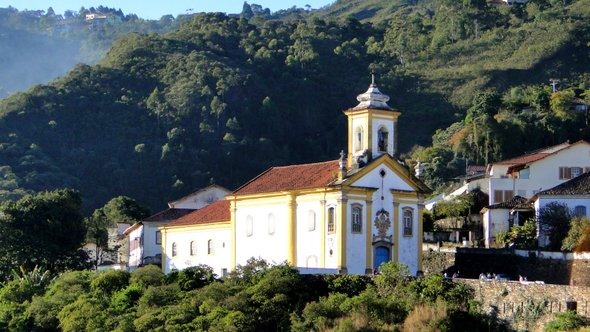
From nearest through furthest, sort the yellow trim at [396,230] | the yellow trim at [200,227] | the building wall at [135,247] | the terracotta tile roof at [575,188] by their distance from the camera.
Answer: the yellow trim at [396,230], the terracotta tile roof at [575,188], the yellow trim at [200,227], the building wall at [135,247]

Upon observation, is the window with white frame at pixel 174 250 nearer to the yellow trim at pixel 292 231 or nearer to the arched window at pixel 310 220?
the yellow trim at pixel 292 231

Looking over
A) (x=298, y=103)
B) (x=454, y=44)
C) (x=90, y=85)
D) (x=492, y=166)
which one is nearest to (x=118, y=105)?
(x=90, y=85)

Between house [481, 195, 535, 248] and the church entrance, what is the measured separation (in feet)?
30.0

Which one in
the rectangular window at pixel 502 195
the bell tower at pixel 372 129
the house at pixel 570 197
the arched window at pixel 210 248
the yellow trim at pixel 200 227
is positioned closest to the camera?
the bell tower at pixel 372 129

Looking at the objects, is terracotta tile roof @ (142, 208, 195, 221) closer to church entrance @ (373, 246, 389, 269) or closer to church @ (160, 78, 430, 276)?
church @ (160, 78, 430, 276)

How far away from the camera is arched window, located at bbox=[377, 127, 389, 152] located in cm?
6594

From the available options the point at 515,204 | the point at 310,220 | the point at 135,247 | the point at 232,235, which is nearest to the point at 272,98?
the point at 135,247

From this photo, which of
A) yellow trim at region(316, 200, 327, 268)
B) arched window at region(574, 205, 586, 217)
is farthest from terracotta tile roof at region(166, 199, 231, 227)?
arched window at region(574, 205, 586, 217)

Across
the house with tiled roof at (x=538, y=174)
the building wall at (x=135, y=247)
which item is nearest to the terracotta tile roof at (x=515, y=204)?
the house with tiled roof at (x=538, y=174)

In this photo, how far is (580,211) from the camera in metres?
66.6

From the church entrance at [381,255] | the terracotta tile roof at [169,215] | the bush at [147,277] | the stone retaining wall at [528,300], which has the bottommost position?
the stone retaining wall at [528,300]

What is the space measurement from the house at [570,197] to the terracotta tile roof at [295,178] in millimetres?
9787

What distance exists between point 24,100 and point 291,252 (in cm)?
6963

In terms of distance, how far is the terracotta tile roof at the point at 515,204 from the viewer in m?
71.8
